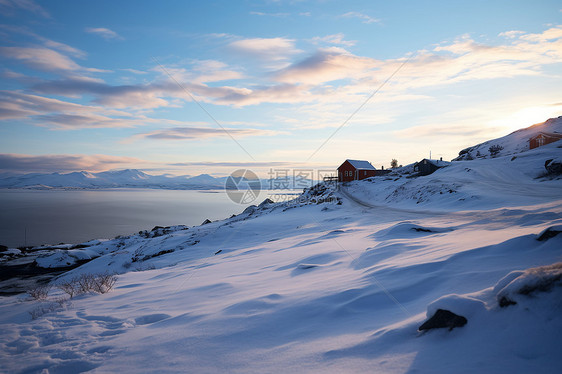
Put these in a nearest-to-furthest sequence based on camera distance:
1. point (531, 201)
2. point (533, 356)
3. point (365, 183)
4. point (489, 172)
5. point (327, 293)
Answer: point (533, 356) → point (327, 293) → point (531, 201) → point (489, 172) → point (365, 183)

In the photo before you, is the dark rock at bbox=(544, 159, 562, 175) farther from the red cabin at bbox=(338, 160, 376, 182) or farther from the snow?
the red cabin at bbox=(338, 160, 376, 182)

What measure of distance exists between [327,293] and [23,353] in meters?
5.08

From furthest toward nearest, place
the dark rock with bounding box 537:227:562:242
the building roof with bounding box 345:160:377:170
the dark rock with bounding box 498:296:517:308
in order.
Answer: the building roof with bounding box 345:160:377:170
the dark rock with bounding box 537:227:562:242
the dark rock with bounding box 498:296:517:308

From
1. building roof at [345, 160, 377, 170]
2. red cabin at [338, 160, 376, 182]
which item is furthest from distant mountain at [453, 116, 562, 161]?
red cabin at [338, 160, 376, 182]

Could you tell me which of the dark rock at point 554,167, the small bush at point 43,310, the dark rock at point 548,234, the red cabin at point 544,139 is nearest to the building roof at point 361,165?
the red cabin at point 544,139

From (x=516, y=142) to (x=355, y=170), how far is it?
33.6m

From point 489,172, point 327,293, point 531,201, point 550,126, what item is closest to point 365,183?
point 489,172

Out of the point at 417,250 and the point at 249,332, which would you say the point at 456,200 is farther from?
the point at 249,332

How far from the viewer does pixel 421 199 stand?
87.3 feet

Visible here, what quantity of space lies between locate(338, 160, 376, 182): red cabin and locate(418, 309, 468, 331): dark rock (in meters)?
54.8

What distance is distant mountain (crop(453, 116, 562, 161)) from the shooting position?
53219 millimetres

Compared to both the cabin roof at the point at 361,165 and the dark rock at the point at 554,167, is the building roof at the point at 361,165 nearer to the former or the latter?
the cabin roof at the point at 361,165

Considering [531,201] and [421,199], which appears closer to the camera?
[531,201]

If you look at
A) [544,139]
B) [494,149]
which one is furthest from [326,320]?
[494,149]
